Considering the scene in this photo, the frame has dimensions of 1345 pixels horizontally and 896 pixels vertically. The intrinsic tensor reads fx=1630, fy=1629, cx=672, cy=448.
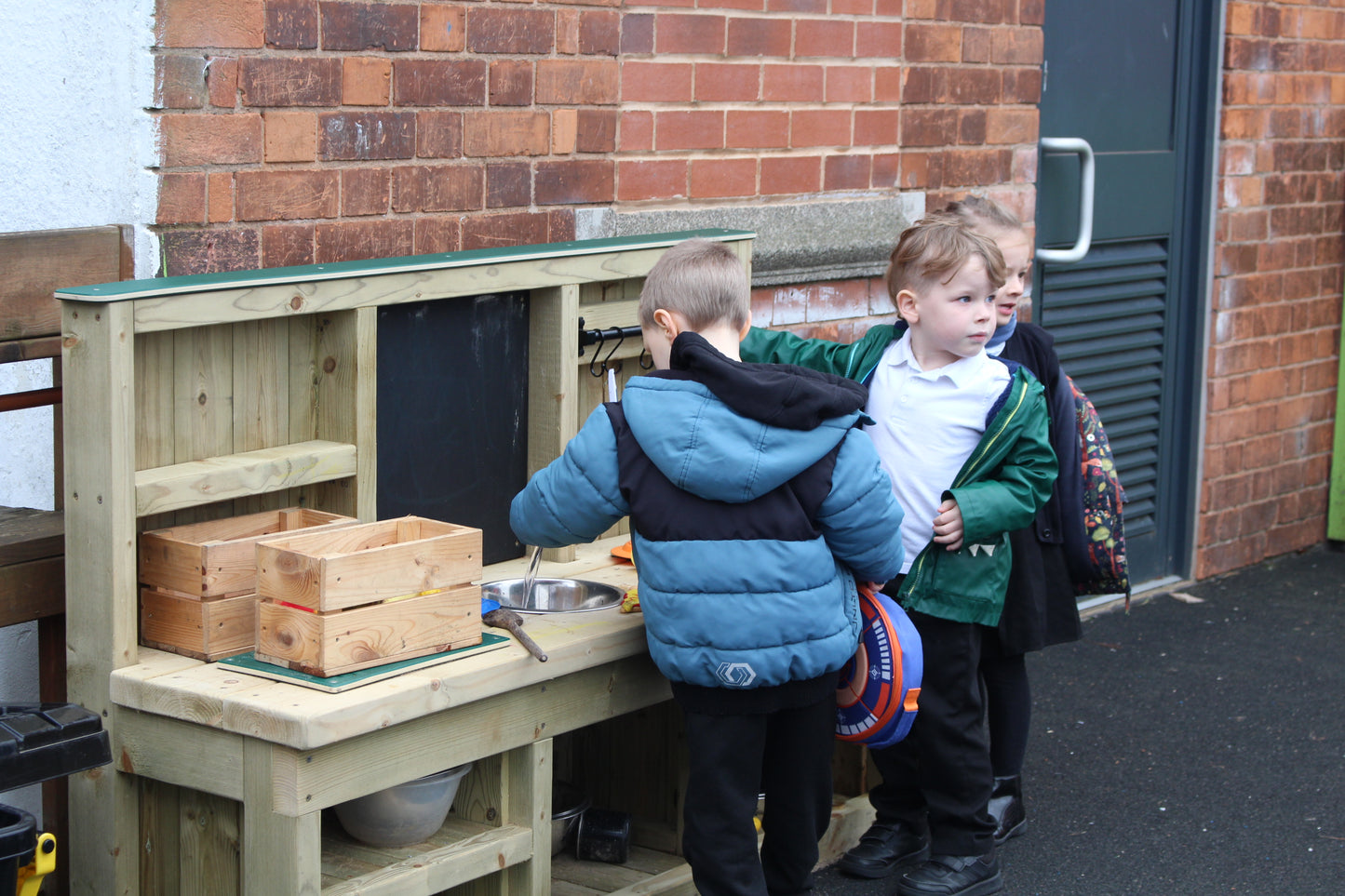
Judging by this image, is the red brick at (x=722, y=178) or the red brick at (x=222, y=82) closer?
the red brick at (x=222, y=82)

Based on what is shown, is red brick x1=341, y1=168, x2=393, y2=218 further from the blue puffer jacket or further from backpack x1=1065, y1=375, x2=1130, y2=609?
backpack x1=1065, y1=375, x2=1130, y2=609

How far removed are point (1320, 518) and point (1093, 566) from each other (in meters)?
3.87

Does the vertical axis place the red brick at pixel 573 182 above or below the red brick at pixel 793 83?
below

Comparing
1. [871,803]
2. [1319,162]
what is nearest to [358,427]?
[871,803]

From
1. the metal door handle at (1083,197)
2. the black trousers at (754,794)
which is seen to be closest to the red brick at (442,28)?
the black trousers at (754,794)

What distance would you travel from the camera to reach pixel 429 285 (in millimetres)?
3209

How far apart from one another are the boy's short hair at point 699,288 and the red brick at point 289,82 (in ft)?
2.72

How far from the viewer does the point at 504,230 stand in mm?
3768

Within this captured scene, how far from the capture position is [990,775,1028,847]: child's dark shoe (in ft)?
13.1

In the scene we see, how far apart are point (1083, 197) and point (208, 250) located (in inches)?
128

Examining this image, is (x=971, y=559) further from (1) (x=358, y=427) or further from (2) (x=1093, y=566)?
(1) (x=358, y=427)

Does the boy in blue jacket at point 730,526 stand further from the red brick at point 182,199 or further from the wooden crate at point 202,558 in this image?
the red brick at point 182,199

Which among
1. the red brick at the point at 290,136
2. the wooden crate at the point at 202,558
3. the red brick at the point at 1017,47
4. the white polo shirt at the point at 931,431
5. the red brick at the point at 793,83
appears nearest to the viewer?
the wooden crate at the point at 202,558

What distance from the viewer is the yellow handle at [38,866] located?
94.1 inches
